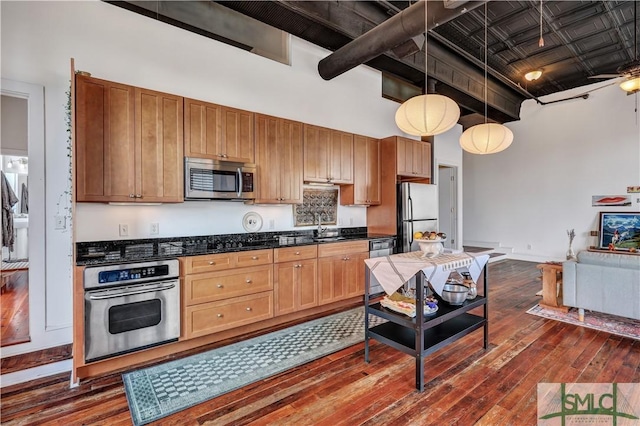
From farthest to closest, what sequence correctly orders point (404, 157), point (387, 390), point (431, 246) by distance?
point (404, 157)
point (431, 246)
point (387, 390)

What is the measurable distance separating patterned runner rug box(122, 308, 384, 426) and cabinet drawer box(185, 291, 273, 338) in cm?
20

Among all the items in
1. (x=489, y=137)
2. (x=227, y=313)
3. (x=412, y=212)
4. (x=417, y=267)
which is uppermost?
(x=489, y=137)

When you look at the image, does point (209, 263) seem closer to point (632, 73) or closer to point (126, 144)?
point (126, 144)

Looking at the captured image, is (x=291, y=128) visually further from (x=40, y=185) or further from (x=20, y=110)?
(x=20, y=110)

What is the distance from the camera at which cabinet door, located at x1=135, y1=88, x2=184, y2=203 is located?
2.85 m

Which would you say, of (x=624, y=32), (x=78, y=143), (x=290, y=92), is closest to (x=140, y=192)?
(x=78, y=143)

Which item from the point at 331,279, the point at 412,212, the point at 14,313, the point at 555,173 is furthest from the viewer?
the point at 555,173

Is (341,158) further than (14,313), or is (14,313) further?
(341,158)

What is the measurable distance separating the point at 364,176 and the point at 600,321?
343 centimetres

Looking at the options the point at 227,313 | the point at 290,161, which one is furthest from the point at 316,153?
the point at 227,313

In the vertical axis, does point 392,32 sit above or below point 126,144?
above

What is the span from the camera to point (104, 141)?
2684 mm

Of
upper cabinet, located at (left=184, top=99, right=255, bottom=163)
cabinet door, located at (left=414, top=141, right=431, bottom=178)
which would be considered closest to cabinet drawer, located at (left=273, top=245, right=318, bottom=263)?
upper cabinet, located at (left=184, top=99, right=255, bottom=163)
